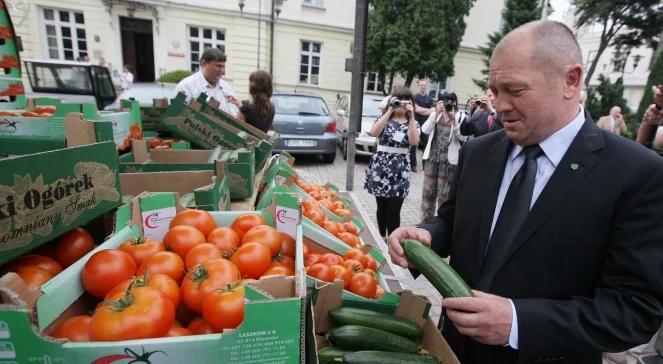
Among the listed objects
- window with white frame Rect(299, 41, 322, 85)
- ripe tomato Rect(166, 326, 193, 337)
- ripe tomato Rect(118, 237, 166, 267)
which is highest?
window with white frame Rect(299, 41, 322, 85)

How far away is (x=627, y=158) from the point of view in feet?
4.54

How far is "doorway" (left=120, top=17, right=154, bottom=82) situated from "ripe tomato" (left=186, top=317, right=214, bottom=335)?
2311 cm

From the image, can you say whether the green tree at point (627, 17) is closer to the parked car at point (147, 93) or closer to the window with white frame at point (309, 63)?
the window with white frame at point (309, 63)

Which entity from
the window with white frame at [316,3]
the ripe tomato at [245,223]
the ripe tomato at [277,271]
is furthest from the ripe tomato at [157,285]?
the window with white frame at [316,3]

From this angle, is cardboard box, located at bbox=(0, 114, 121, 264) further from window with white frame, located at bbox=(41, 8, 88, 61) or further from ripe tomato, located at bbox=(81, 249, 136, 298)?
window with white frame, located at bbox=(41, 8, 88, 61)

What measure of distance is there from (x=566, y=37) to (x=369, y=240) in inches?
105

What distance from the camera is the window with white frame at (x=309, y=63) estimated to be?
74.9ft

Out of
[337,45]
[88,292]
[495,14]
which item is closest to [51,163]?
[88,292]

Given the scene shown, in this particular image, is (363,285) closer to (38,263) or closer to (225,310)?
(225,310)

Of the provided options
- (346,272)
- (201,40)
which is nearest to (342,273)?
(346,272)

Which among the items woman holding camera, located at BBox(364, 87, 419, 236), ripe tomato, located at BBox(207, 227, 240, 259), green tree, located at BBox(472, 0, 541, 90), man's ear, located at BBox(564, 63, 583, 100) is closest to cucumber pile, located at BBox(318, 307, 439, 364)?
ripe tomato, located at BBox(207, 227, 240, 259)

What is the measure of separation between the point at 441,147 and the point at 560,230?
4708mm

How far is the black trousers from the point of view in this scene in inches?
195

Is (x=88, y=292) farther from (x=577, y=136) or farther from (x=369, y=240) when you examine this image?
(x=369, y=240)
